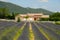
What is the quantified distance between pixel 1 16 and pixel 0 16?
89.9 inches

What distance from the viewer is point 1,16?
15138cm

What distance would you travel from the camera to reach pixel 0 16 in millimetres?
149125
